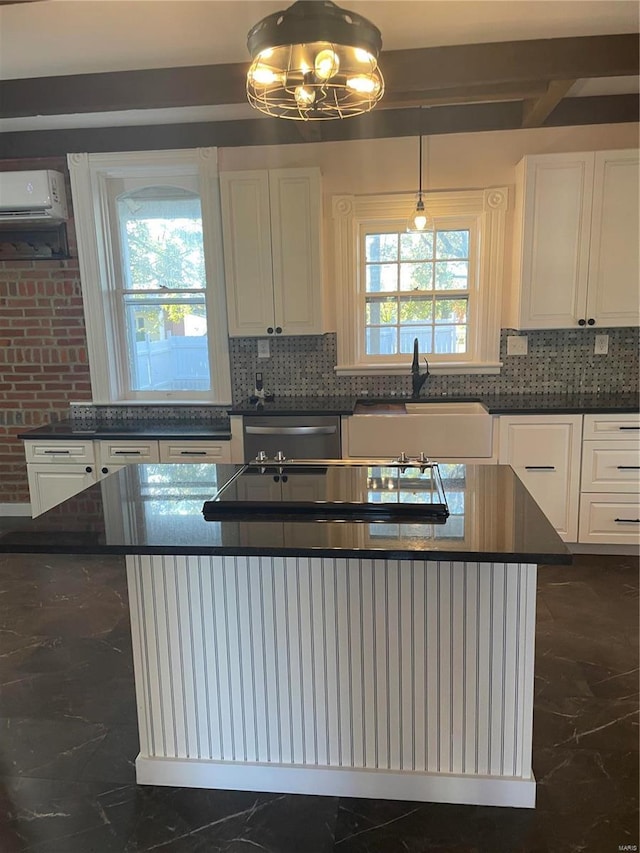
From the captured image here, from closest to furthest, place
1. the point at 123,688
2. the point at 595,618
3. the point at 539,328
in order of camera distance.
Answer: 1. the point at 123,688
2. the point at 595,618
3. the point at 539,328

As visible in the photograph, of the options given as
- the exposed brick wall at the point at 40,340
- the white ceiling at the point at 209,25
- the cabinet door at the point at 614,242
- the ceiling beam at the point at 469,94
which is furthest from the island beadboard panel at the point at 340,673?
the exposed brick wall at the point at 40,340

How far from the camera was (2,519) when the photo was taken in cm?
475

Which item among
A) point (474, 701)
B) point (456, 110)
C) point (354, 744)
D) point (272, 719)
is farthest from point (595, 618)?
point (456, 110)

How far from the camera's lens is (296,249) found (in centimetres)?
393

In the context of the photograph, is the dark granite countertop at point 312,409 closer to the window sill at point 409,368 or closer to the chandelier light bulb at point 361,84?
the window sill at point 409,368

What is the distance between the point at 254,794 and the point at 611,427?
285cm

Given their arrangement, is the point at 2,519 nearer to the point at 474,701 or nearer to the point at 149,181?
the point at 149,181

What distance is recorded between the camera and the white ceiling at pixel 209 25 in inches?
98.7

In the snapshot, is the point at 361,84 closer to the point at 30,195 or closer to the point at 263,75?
the point at 263,75

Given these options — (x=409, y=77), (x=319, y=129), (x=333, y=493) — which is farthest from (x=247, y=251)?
(x=333, y=493)

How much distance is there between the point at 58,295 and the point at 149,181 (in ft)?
3.49

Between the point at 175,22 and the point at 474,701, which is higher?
the point at 175,22

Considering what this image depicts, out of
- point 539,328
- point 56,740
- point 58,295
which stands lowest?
point 56,740

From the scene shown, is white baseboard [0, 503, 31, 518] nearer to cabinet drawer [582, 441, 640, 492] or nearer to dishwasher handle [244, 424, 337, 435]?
dishwasher handle [244, 424, 337, 435]
